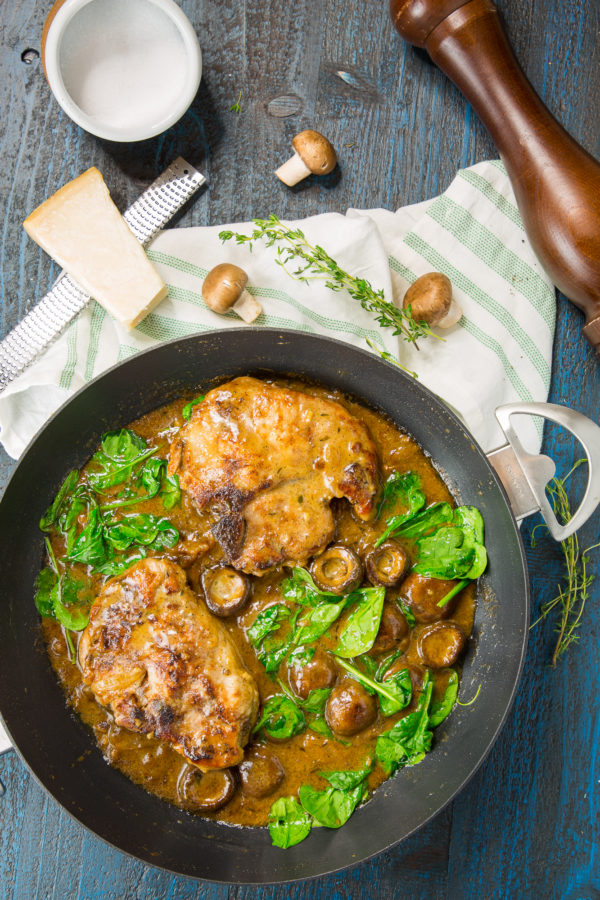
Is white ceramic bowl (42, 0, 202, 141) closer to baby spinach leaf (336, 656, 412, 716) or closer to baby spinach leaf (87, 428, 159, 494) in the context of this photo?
baby spinach leaf (87, 428, 159, 494)

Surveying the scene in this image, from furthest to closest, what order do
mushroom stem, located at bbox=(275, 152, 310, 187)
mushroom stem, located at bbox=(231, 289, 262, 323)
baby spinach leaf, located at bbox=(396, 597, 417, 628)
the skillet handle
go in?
1. mushroom stem, located at bbox=(275, 152, 310, 187)
2. mushroom stem, located at bbox=(231, 289, 262, 323)
3. baby spinach leaf, located at bbox=(396, 597, 417, 628)
4. the skillet handle

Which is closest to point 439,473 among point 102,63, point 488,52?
point 488,52

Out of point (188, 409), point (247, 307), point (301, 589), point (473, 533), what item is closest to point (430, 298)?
point (247, 307)

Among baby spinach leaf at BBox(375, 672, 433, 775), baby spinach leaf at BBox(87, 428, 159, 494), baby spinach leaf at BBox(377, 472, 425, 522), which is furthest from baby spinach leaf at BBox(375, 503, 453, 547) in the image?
baby spinach leaf at BBox(87, 428, 159, 494)

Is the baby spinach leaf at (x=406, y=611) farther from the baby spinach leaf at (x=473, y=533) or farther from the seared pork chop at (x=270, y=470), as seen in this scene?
the seared pork chop at (x=270, y=470)

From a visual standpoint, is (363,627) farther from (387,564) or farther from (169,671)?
(169,671)

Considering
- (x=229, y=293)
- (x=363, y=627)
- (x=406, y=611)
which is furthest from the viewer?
(x=229, y=293)

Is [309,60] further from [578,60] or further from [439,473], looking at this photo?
[439,473]
